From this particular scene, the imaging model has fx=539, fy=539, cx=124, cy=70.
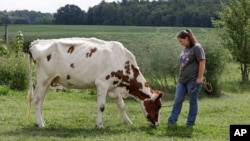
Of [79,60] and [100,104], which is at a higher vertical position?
[79,60]

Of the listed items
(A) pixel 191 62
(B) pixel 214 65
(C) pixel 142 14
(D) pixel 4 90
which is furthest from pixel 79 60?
(C) pixel 142 14

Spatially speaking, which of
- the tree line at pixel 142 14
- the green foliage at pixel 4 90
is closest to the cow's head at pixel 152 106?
the green foliage at pixel 4 90

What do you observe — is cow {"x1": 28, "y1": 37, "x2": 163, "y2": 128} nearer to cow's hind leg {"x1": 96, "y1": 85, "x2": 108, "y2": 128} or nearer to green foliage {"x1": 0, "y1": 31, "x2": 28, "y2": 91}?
cow's hind leg {"x1": 96, "y1": 85, "x2": 108, "y2": 128}

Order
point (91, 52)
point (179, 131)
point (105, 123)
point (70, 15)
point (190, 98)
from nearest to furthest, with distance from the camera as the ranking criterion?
1. point (179, 131)
2. point (190, 98)
3. point (91, 52)
4. point (105, 123)
5. point (70, 15)

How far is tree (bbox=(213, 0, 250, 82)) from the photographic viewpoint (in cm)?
2539

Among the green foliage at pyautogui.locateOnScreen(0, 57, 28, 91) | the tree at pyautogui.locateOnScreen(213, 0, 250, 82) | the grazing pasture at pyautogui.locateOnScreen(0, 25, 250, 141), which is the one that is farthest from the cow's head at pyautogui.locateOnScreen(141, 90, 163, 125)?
the tree at pyautogui.locateOnScreen(213, 0, 250, 82)

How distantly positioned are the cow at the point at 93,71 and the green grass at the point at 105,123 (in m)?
0.48

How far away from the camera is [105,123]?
11961 millimetres

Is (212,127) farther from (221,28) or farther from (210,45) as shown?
(221,28)

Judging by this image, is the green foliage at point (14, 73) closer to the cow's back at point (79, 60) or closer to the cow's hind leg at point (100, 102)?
the cow's back at point (79, 60)

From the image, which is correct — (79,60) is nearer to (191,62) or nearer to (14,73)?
(191,62)

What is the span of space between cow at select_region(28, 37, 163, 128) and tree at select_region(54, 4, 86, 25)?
5580 cm

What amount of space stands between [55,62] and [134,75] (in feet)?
5.67

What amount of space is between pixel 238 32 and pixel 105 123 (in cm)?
1511
